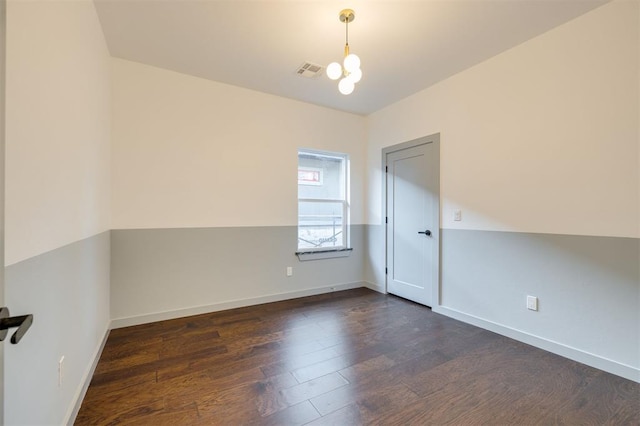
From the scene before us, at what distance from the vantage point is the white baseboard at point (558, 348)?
2.06 m

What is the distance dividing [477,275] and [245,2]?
3.36m

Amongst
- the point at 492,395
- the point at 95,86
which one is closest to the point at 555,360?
the point at 492,395

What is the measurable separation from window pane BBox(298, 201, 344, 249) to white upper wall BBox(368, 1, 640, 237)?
5.38 ft

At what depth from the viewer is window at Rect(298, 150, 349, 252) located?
4.13 meters

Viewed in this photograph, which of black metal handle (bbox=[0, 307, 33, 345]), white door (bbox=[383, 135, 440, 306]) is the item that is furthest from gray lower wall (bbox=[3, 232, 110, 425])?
white door (bbox=[383, 135, 440, 306])

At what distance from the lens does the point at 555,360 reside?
7.56ft

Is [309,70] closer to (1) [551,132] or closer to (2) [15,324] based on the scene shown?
(1) [551,132]

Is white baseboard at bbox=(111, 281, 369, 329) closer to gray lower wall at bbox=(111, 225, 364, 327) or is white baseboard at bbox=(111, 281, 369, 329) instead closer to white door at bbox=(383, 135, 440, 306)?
gray lower wall at bbox=(111, 225, 364, 327)

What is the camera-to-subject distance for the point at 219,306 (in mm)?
3416

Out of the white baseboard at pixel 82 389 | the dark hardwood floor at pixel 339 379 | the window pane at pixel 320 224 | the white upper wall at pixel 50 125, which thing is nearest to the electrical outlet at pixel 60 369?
the white baseboard at pixel 82 389

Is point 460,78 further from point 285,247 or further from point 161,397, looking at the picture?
point 161,397

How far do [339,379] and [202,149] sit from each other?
2.84m

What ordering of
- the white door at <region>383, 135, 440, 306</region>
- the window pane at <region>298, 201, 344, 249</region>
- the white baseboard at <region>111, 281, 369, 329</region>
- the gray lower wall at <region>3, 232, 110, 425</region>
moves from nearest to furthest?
1. the gray lower wall at <region>3, 232, 110, 425</region>
2. the white baseboard at <region>111, 281, 369, 329</region>
3. the white door at <region>383, 135, 440, 306</region>
4. the window pane at <region>298, 201, 344, 249</region>

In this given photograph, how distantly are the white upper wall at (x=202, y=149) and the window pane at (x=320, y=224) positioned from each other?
0.26 metres
